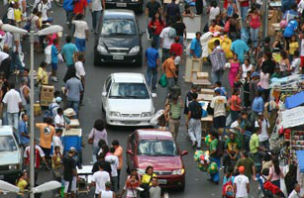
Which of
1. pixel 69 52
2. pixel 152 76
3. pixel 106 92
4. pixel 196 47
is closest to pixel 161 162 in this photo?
pixel 106 92

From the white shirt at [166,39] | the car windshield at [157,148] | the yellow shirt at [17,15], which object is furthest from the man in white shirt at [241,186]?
the yellow shirt at [17,15]

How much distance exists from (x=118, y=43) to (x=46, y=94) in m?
4.92

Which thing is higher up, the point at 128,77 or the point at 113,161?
the point at 128,77

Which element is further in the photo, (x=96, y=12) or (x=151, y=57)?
(x=96, y=12)

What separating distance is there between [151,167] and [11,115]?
674cm

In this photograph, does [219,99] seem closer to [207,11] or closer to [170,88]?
[170,88]

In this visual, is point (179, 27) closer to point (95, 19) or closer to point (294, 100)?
point (95, 19)

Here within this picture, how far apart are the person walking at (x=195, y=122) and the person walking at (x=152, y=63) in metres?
4.08

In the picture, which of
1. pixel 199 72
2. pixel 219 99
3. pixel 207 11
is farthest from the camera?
pixel 207 11

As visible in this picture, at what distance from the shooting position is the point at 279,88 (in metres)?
42.0

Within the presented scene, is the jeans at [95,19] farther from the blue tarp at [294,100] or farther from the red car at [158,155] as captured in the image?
the red car at [158,155]

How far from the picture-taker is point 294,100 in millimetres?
40094

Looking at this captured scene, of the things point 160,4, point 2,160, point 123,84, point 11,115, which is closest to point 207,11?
point 160,4

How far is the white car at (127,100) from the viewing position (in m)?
41.6
